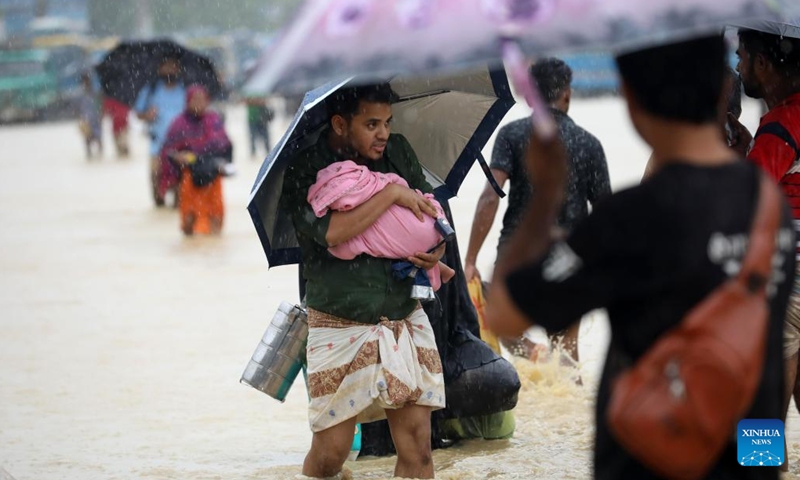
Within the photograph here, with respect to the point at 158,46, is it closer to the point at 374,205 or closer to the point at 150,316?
the point at 150,316

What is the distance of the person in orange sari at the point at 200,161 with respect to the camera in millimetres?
14492

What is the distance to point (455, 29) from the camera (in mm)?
2629

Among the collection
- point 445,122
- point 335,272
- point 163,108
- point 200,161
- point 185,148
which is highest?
point 163,108

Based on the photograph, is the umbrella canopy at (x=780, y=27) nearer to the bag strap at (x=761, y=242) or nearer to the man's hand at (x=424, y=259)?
the man's hand at (x=424, y=259)

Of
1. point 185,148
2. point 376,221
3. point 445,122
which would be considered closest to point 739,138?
point 445,122

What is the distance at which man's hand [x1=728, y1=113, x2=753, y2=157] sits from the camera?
4707 mm

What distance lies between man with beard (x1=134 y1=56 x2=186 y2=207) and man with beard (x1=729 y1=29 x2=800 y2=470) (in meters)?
11.9

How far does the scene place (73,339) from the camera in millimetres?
8953

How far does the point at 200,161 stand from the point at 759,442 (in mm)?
11814

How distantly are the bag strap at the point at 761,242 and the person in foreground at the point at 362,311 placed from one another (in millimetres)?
2077

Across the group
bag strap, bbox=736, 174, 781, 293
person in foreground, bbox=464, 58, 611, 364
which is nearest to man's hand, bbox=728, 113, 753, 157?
person in foreground, bbox=464, 58, 611, 364

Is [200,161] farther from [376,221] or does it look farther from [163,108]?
[376,221]

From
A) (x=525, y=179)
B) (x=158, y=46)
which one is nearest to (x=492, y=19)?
(x=525, y=179)

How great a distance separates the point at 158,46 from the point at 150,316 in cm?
829
